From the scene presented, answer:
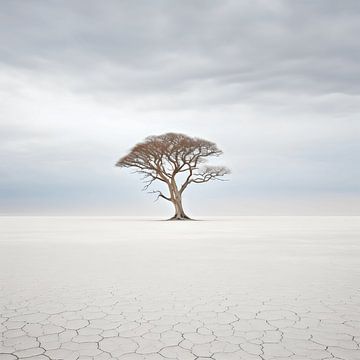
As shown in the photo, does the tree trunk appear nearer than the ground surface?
No

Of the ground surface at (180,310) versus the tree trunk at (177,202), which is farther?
the tree trunk at (177,202)

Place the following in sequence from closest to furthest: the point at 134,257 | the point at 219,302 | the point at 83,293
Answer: the point at 219,302
the point at 83,293
the point at 134,257

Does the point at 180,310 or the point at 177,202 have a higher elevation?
the point at 177,202

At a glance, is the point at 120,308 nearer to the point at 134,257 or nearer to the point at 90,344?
the point at 90,344

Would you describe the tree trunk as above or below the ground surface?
above

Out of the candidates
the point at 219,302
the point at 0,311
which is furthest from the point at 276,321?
the point at 0,311

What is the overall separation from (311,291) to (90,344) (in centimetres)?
338

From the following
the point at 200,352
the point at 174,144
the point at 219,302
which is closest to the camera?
the point at 200,352

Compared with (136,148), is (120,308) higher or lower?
lower

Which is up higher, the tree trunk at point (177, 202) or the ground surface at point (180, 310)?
the tree trunk at point (177, 202)

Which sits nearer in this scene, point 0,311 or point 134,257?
point 0,311

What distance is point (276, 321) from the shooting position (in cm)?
375

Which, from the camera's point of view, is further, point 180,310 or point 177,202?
point 177,202

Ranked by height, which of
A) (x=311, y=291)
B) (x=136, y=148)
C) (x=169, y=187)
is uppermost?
(x=136, y=148)
